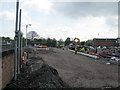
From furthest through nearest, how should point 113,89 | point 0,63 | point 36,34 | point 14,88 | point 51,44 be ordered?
1. point 36,34
2. point 51,44
3. point 113,89
4. point 14,88
5. point 0,63

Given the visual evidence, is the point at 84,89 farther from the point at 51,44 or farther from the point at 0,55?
the point at 51,44

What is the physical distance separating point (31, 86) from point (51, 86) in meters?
0.83

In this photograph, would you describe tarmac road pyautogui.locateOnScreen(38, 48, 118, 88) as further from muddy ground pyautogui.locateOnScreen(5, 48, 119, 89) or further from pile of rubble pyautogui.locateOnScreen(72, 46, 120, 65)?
pile of rubble pyautogui.locateOnScreen(72, 46, 120, 65)

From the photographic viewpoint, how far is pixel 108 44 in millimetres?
88125

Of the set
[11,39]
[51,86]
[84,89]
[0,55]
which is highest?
[11,39]

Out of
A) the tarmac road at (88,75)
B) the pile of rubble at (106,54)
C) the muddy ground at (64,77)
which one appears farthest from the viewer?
the pile of rubble at (106,54)

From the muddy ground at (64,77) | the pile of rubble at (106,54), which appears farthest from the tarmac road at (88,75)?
the pile of rubble at (106,54)

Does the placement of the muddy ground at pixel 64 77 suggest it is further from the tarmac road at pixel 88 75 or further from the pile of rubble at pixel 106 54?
the pile of rubble at pixel 106 54

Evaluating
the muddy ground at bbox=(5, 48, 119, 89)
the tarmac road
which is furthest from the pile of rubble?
the muddy ground at bbox=(5, 48, 119, 89)

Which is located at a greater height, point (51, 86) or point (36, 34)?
point (36, 34)

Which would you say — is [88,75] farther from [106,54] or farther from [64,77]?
[106,54]

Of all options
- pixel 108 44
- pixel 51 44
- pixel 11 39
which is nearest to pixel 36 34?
pixel 51 44

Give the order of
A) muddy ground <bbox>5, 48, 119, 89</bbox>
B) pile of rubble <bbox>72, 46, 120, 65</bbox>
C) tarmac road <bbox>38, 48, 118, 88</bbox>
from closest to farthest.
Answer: muddy ground <bbox>5, 48, 119, 89</bbox> → tarmac road <bbox>38, 48, 118, 88</bbox> → pile of rubble <bbox>72, 46, 120, 65</bbox>

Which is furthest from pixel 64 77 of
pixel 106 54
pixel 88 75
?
pixel 106 54
